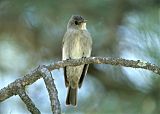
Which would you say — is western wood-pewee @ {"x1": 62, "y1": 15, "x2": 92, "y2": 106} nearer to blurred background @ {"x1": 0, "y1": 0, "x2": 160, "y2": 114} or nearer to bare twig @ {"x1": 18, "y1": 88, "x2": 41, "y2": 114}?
blurred background @ {"x1": 0, "y1": 0, "x2": 160, "y2": 114}

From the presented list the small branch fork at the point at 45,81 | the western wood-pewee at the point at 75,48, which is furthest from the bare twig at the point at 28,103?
the western wood-pewee at the point at 75,48

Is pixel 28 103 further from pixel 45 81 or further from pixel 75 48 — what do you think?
pixel 75 48

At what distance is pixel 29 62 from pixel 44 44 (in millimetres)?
165

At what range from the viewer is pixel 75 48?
3.72 meters

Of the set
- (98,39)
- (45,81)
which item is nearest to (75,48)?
(98,39)

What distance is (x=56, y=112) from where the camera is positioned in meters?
1.31

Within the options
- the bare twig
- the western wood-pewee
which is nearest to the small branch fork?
the bare twig

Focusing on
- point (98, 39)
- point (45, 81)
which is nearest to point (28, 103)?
point (45, 81)

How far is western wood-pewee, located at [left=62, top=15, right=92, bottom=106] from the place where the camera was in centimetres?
355

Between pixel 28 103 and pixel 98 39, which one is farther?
pixel 98 39

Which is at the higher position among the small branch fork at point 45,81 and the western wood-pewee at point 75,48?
the western wood-pewee at point 75,48

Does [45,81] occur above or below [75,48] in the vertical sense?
below

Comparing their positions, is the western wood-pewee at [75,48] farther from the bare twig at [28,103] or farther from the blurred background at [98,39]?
the bare twig at [28,103]

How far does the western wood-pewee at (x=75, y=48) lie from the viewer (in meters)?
3.55
